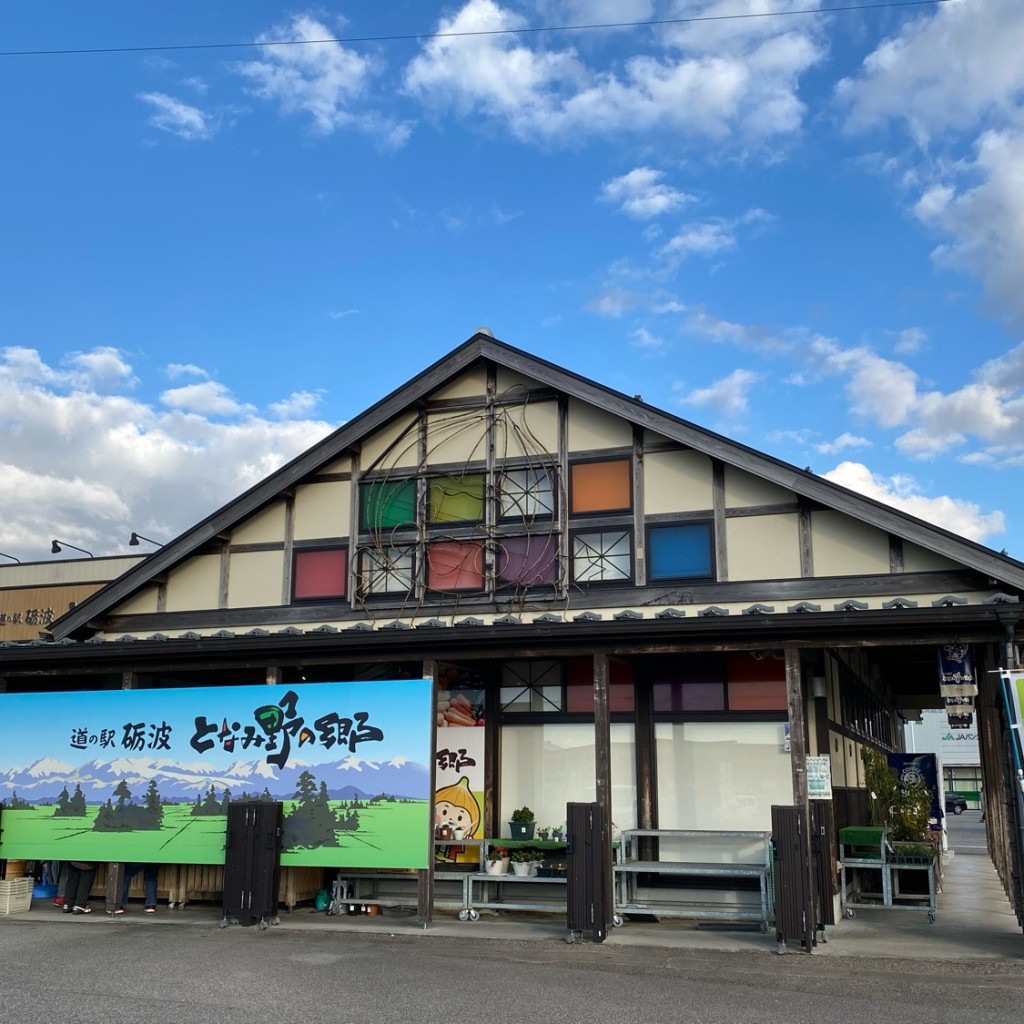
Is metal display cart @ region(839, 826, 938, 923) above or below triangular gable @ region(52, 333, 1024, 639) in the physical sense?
below

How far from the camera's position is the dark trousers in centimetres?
1412

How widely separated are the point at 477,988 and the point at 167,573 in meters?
9.95

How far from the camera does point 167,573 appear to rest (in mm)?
17297

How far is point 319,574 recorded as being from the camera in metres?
16.6

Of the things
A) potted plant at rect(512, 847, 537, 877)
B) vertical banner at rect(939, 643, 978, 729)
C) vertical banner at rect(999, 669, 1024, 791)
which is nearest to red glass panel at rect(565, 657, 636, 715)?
potted plant at rect(512, 847, 537, 877)

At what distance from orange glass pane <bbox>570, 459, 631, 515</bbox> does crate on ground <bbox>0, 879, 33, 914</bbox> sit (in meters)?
8.66

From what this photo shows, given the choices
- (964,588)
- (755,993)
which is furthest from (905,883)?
(755,993)

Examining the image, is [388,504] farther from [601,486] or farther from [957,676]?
[957,676]

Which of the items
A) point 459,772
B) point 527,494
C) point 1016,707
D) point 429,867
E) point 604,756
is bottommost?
point 429,867

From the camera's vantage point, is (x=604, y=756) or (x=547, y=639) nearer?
(x=604, y=756)

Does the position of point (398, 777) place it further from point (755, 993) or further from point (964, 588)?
A: point (964, 588)

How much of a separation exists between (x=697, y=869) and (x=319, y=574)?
23.6 ft

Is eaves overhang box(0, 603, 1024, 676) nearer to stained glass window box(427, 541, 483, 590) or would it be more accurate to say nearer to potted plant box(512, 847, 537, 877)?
stained glass window box(427, 541, 483, 590)

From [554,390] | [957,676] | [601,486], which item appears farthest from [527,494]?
[957,676]
